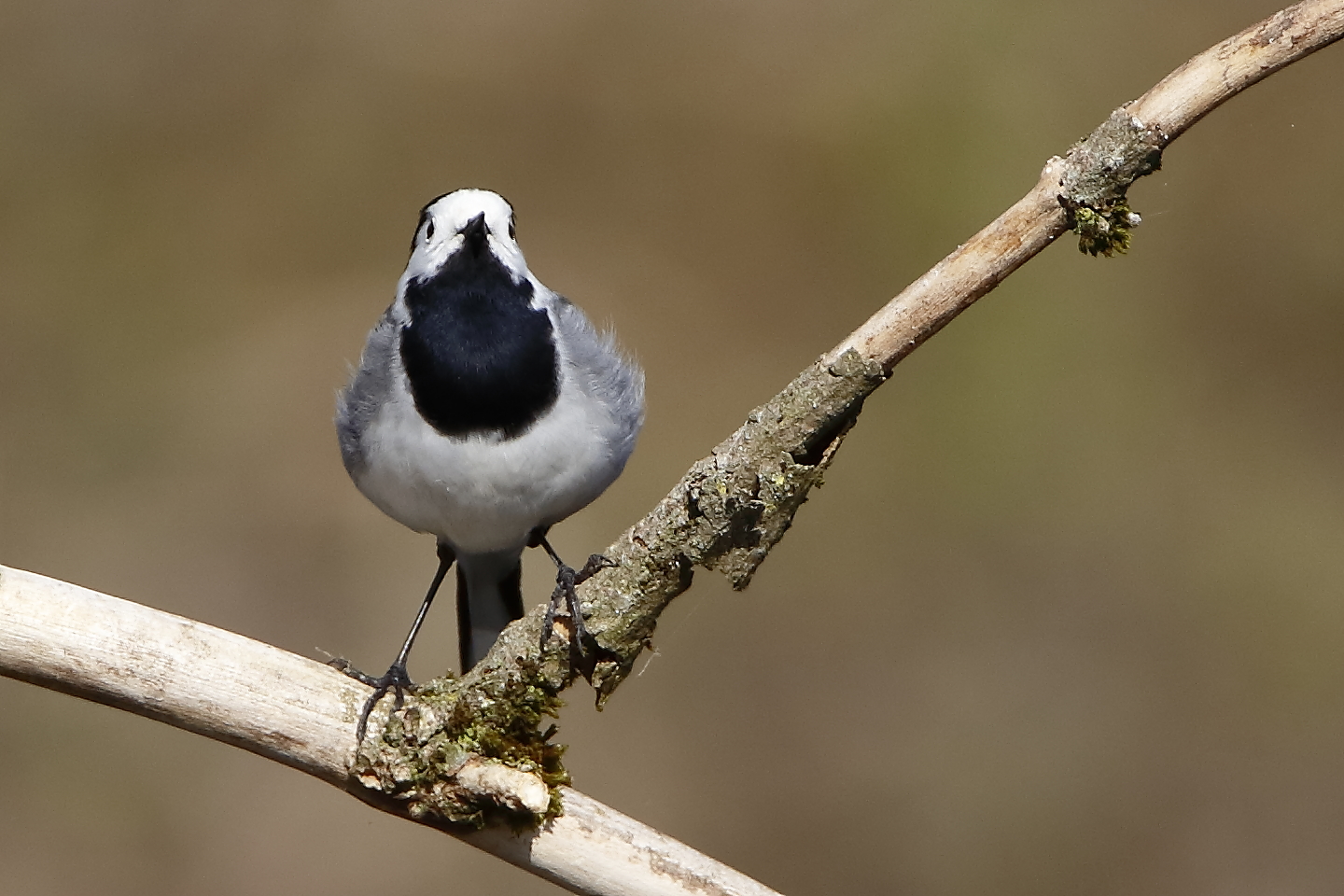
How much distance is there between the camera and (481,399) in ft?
9.72

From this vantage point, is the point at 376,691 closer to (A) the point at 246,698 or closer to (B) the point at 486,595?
(A) the point at 246,698

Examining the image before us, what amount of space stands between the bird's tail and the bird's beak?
752 mm

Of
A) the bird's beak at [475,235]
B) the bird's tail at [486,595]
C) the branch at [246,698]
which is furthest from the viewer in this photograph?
the bird's tail at [486,595]

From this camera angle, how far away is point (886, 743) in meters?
5.30

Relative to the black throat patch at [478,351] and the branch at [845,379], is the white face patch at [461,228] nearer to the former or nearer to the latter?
the black throat patch at [478,351]

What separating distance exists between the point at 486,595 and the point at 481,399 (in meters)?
0.68

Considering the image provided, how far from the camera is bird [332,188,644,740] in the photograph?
9.70 feet

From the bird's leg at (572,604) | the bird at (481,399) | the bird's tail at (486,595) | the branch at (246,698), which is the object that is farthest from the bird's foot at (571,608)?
the bird's tail at (486,595)

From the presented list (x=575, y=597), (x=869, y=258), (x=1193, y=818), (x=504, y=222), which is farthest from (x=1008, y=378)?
(x=575, y=597)

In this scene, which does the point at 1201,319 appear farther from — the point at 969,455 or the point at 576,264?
the point at 576,264

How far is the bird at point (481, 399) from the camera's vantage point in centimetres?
296

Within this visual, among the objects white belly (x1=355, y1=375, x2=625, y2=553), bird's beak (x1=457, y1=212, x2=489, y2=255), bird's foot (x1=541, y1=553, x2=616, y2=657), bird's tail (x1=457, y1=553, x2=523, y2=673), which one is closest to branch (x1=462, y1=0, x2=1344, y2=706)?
bird's foot (x1=541, y1=553, x2=616, y2=657)

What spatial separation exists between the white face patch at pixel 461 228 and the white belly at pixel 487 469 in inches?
13.4

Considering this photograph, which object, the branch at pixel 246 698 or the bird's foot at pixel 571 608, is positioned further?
the bird's foot at pixel 571 608
